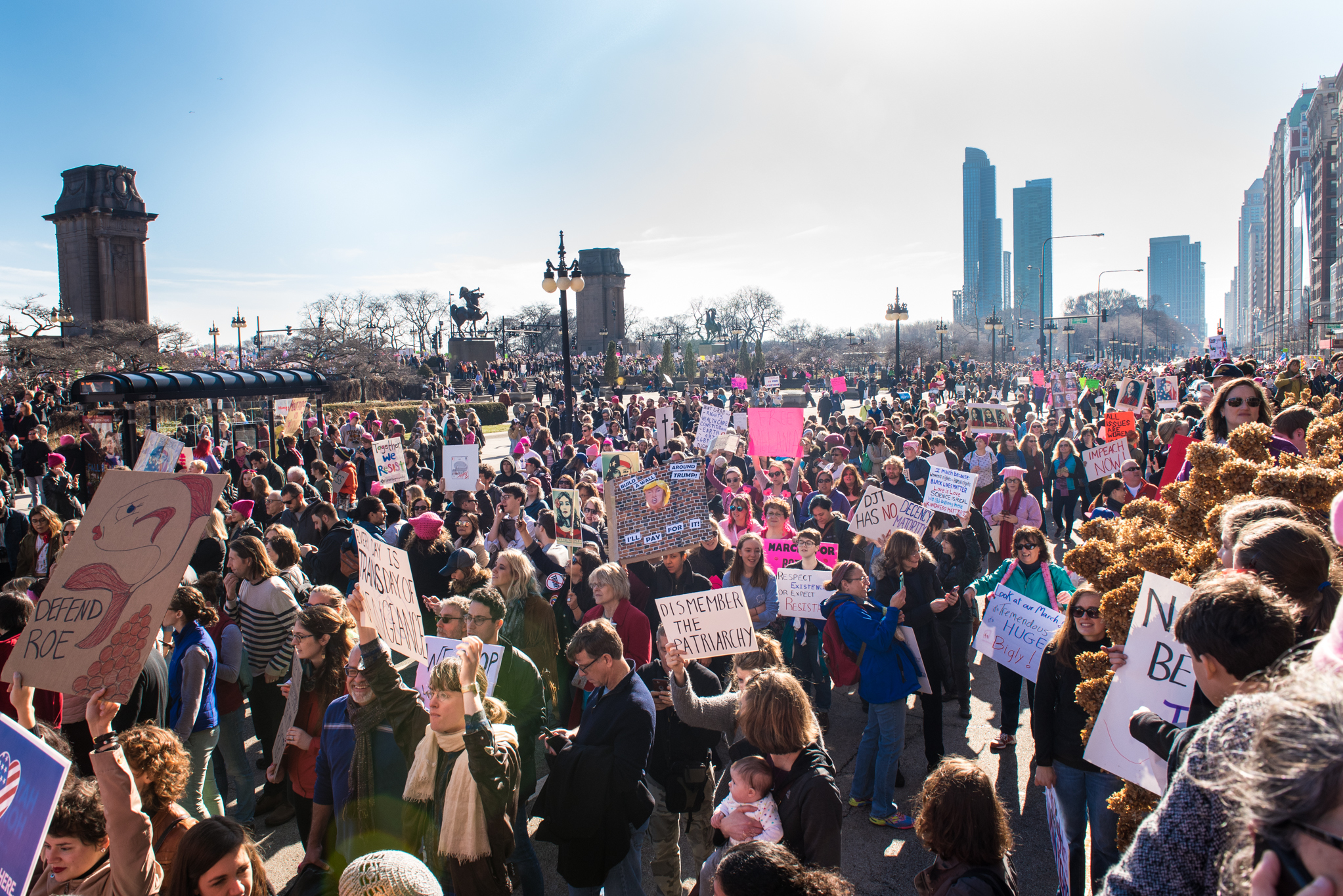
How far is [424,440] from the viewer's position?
681 inches

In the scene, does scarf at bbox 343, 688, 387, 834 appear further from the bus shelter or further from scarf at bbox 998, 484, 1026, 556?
the bus shelter

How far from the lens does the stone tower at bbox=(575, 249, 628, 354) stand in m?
110

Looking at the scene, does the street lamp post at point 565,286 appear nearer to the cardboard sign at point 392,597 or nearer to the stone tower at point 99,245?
the cardboard sign at point 392,597

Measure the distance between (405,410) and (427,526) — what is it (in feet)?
81.2

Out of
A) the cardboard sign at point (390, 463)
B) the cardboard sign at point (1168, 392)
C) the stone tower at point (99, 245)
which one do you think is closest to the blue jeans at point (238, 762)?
the cardboard sign at point (390, 463)

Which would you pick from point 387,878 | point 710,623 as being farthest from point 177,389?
point 387,878

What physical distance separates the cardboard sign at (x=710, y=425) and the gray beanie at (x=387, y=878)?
1246cm

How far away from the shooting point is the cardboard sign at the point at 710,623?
17.1 feet

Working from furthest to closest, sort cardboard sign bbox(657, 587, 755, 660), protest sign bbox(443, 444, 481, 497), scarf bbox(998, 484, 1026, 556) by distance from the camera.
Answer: protest sign bbox(443, 444, 481, 497) < scarf bbox(998, 484, 1026, 556) < cardboard sign bbox(657, 587, 755, 660)

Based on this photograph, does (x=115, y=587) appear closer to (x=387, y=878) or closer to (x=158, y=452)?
(x=387, y=878)

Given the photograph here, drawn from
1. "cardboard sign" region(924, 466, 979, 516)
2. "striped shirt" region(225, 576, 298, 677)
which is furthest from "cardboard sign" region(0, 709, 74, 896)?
"cardboard sign" region(924, 466, 979, 516)

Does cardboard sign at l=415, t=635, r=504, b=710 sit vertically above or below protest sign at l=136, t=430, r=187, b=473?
below

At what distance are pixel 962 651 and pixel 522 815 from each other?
4.16m

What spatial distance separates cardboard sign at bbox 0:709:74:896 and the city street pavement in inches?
100
